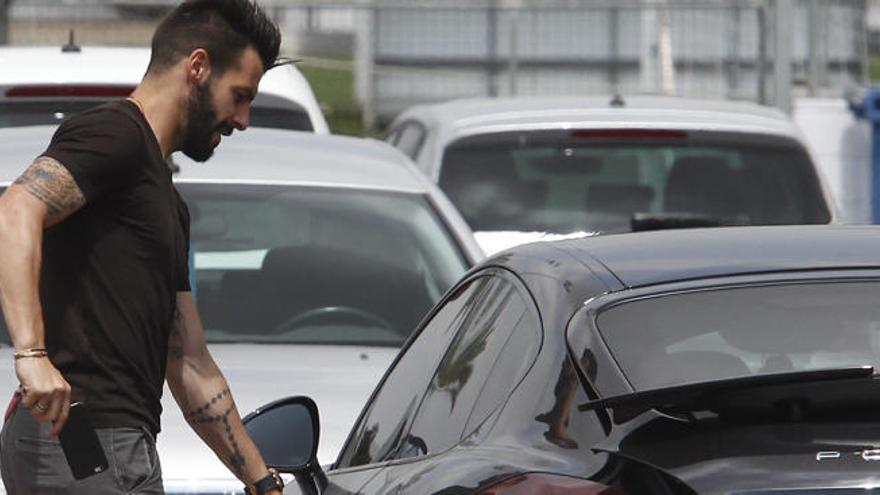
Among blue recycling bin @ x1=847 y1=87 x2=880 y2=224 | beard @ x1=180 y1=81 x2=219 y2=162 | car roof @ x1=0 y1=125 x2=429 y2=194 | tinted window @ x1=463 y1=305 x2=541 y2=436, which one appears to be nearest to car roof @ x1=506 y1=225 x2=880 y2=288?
tinted window @ x1=463 y1=305 x2=541 y2=436

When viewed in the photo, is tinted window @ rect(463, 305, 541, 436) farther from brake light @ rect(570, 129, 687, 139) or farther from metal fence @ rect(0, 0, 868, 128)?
metal fence @ rect(0, 0, 868, 128)

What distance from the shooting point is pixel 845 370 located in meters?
3.17

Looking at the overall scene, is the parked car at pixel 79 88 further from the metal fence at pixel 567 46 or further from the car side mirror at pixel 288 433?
the metal fence at pixel 567 46

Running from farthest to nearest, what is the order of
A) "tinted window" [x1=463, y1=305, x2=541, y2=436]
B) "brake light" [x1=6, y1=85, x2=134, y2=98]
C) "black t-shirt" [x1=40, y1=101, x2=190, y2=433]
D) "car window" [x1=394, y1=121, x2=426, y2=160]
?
"car window" [x1=394, y1=121, x2=426, y2=160]
"brake light" [x1=6, y1=85, x2=134, y2=98]
"black t-shirt" [x1=40, y1=101, x2=190, y2=433]
"tinted window" [x1=463, y1=305, x2=541, y2=436]

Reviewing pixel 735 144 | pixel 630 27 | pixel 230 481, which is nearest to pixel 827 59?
pixel 630 27

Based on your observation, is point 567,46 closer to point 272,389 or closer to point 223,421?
point 272,389

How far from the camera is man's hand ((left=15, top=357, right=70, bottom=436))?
3.99 metres

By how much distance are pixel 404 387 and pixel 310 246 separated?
2.05 m

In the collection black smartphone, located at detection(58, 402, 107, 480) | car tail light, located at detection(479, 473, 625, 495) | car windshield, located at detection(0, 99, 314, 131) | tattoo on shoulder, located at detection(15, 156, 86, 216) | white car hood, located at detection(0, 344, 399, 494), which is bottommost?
white car hood, located at detection(0, 344, 399, 494)

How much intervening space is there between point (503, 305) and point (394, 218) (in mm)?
2513

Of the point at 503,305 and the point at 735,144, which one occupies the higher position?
the point at 503,305

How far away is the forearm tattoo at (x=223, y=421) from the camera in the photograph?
4559 mm

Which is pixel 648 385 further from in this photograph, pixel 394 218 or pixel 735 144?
pixel 735 144

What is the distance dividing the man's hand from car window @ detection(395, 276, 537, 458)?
66cm
